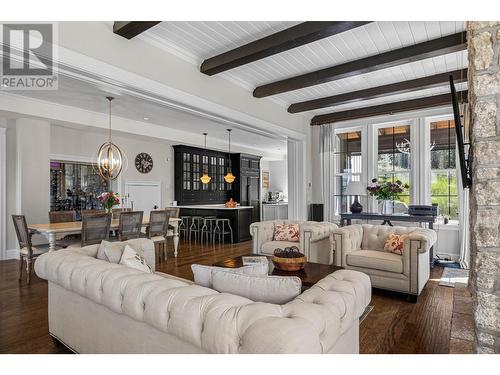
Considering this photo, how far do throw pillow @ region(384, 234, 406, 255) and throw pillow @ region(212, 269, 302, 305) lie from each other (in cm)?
262

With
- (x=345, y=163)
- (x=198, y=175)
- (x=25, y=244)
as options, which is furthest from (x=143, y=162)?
(x=345, y=163)

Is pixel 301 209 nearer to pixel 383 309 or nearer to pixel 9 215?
pixel 383 309

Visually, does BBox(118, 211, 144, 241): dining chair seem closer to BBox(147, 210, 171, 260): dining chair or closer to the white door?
BBox(147, 210, 171, 260): dining chair

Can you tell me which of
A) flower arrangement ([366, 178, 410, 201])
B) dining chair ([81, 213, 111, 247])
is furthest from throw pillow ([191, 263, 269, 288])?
flower arrangement ([366, 178, 410, 201])

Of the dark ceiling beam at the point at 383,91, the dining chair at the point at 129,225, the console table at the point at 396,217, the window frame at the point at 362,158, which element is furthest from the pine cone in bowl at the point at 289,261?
the window frame at the point at 362,158

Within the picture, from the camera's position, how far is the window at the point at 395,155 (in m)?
5.88

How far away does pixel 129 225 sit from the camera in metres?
4.75

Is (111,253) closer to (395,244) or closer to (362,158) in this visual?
(395,244)

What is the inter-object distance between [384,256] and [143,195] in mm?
5889

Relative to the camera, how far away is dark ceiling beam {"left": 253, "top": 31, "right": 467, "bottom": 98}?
3244mm

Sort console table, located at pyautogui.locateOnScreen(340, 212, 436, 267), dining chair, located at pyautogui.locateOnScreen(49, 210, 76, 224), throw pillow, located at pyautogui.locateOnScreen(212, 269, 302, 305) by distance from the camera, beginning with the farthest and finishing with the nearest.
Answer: dining chair, located at pyautogui.locateOnScreen(49, 210, 76, 224), console table, located at pyautogui.locateOnScreen(340, 212, 436, 267), throw pillow, located at pyautogui.locateOnScreen(212, 269, 302, 305)

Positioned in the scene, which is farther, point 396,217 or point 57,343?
point 396,217
